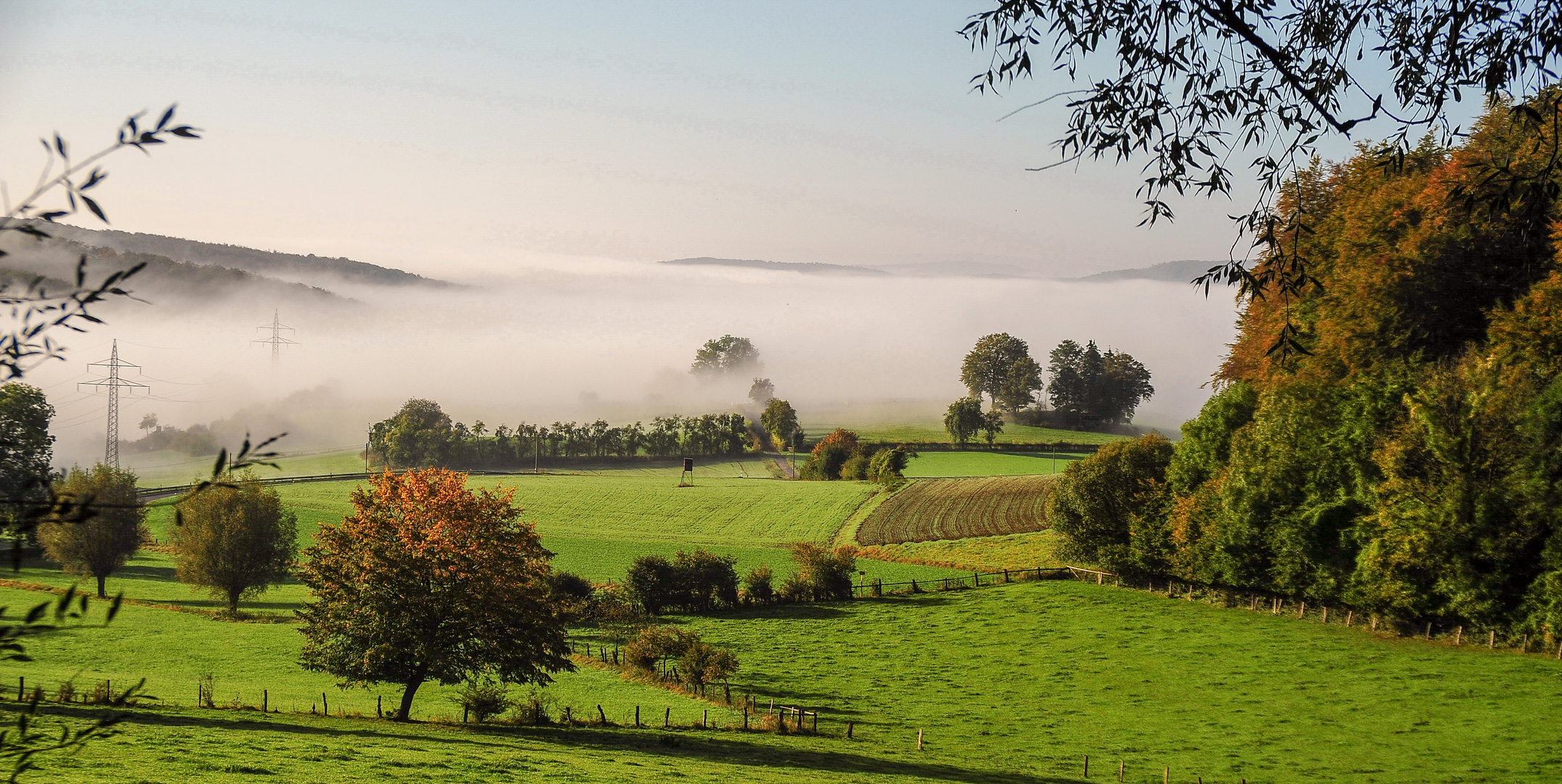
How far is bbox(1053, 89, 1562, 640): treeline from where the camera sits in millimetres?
41875

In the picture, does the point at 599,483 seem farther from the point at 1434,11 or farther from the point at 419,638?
the point at 1434,11

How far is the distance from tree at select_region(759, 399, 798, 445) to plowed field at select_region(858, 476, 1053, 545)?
46.2 metres

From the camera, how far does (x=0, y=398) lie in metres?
68.2

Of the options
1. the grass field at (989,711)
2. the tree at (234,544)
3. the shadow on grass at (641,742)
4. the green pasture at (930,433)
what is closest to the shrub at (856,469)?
the green pasture at (930,433)

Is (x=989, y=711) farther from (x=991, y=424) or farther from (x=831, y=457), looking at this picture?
(x=991, y=424)

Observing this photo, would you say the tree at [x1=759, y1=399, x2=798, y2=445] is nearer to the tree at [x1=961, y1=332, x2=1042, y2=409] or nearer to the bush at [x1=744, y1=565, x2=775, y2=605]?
the tree at [x1=961, y1=332, x2=1042, y2=409]

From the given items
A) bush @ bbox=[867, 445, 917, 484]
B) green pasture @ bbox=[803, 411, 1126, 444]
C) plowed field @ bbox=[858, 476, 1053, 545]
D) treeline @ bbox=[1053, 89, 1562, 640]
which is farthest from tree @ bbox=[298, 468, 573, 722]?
green pasture @ bbox=[803, 411, 1126, 444]

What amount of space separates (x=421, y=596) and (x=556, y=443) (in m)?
119

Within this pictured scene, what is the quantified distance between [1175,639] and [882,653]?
1436cm

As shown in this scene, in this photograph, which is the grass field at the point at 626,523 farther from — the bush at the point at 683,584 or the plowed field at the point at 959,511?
the bush at the point at 683,584

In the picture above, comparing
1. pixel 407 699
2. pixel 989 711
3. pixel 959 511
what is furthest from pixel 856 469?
pixel 407 699

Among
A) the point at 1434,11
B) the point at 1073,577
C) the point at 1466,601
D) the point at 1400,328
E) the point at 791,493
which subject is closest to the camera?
the point at 1434,11

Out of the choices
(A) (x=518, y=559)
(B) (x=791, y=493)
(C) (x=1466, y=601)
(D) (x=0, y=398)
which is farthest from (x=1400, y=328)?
(D) (x=0, y=398)

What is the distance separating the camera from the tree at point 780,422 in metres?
151
